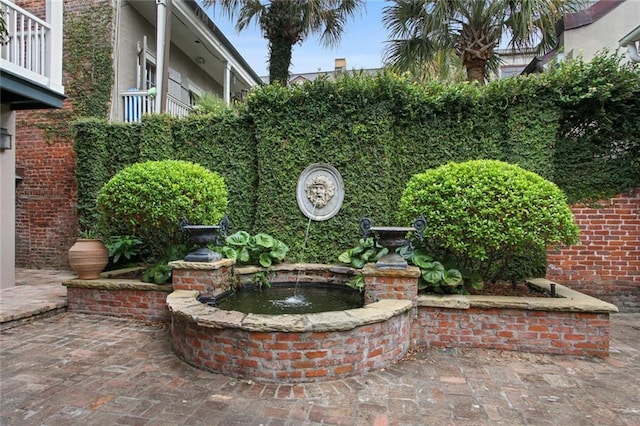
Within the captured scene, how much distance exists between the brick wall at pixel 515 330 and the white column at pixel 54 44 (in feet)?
19.9

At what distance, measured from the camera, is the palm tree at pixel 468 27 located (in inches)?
249

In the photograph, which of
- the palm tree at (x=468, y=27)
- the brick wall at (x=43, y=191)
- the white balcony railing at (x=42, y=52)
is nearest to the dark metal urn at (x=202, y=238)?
the white balcony railing at (x=42, y=52)

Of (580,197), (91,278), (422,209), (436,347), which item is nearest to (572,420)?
(436,347)

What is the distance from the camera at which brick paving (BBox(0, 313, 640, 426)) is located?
2.28m

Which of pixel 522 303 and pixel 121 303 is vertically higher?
pixel 522 303

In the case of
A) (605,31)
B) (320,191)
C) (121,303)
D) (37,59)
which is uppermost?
(605,31)

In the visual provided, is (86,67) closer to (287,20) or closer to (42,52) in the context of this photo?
(42,52)

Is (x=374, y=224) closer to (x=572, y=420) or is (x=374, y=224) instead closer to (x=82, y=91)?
(x=572, y=420)

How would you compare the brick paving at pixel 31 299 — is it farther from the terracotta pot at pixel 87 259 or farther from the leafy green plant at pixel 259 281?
the leafy green plant at pixel 259 281

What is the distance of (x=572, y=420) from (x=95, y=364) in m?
3.52

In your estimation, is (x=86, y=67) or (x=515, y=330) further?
(x=86, y=67)

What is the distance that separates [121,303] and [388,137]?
4.24 metres

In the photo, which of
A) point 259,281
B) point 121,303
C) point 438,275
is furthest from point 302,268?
point 121,303

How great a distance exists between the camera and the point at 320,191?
566 centimetres
